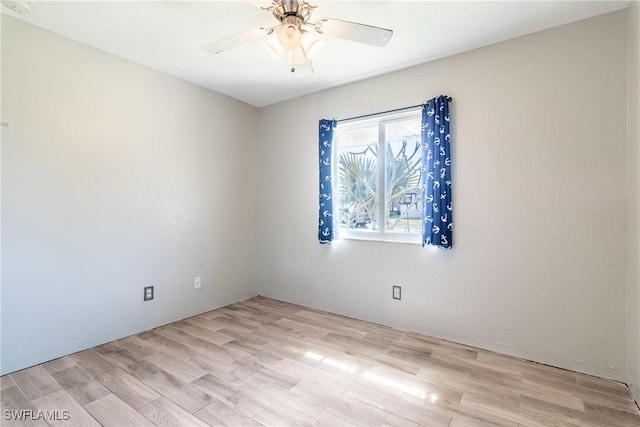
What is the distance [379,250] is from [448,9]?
1.94m

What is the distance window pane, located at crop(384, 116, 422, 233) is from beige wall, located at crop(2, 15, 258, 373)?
182 centimetres

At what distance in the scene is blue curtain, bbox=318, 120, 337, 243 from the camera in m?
3.09

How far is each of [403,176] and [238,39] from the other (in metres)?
1.79

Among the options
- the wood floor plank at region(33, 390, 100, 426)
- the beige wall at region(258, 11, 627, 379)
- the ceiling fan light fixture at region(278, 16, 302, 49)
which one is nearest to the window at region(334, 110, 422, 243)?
the beige wall at region(258, 11, 627, 379)

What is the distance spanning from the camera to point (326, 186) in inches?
122

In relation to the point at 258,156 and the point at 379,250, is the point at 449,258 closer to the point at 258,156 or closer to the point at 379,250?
the point at 379,250

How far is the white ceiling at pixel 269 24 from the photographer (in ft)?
6.16

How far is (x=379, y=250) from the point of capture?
2.87 metres

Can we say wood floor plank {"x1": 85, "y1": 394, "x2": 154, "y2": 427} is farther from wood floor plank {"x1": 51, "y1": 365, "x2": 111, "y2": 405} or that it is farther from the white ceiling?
the white ceiling

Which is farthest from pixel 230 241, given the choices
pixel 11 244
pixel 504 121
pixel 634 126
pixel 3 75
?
pixel 634 126

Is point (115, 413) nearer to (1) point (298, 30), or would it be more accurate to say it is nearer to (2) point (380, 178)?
(1) point (298, 30)

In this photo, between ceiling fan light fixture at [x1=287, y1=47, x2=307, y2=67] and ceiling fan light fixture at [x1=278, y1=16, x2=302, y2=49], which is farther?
ceiling fan light fixture at [x1=287, y1=47, x2=307, y2=67]

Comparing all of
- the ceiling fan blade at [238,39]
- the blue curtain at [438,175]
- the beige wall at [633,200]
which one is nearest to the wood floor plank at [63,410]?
the ceiling fan blade at [238,39]

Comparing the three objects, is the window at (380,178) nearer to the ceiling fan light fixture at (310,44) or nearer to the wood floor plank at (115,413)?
the ceiling fan light fixture at (310,44)
